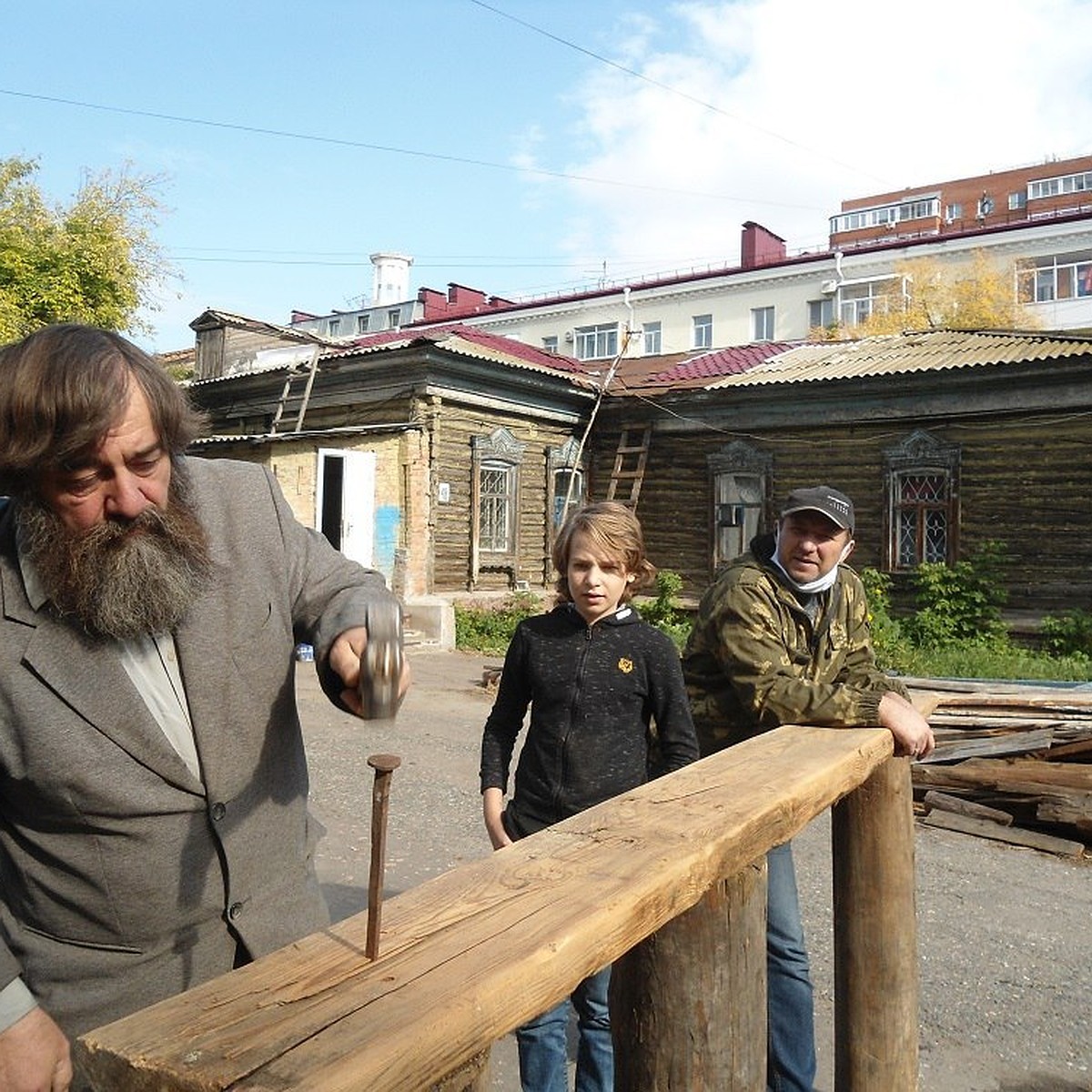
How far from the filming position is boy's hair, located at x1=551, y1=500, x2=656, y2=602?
2744mm

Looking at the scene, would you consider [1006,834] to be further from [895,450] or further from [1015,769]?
[895,450]

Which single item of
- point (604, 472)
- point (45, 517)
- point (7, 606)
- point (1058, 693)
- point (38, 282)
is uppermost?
point (38, 282)

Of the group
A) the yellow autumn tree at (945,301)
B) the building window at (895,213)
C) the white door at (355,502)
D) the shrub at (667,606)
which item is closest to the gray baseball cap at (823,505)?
the white door at (355,502)

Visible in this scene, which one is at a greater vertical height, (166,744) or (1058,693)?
(166,744)

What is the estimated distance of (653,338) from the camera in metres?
36.2

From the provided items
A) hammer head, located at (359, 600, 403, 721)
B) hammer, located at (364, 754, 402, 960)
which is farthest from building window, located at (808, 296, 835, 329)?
hammer, located at (364, 754, 402, 960)

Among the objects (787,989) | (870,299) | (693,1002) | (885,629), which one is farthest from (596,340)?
(693,1002)

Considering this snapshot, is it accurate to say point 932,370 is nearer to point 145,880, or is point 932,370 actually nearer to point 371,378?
point 371,378

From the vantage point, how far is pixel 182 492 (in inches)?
71.2

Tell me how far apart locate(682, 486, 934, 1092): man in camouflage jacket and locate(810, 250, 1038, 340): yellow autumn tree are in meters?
28.9

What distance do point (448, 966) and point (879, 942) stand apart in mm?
1889

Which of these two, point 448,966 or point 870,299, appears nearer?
point 448,966

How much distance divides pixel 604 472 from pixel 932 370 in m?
5.78

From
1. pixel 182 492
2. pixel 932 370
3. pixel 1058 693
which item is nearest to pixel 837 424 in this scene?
pixel 932 370
